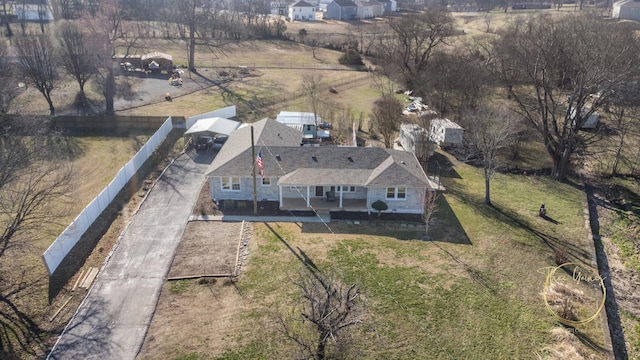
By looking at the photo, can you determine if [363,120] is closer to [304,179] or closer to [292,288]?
[304,179]

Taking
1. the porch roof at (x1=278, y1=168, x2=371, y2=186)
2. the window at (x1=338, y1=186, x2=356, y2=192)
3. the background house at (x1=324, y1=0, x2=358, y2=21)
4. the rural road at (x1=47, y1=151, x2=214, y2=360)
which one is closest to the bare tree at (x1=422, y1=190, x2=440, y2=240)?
the porch roof at (x1=278, y1=168, x2=371, y2=186)

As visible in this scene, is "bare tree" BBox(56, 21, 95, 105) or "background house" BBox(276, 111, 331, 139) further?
"bare tree" BBox(56, 21, 95, 105)

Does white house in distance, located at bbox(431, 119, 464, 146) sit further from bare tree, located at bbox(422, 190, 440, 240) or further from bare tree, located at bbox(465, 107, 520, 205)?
bare tree, located at bbox(422, 190, 440, 240)

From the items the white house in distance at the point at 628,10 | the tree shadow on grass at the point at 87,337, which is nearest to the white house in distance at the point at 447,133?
the tree shadow on grass at the point at 87,337

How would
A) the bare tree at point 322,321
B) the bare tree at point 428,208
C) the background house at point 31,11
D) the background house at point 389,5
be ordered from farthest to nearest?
the background house at point 389,5, the background house at point 31,11, the bare tree at point 428,208, the bare tree at point 322,321

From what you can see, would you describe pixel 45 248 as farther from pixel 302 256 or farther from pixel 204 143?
pixel 204 143

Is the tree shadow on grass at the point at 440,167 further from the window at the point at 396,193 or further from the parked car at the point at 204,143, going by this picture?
the parked car at the point at 204,143
